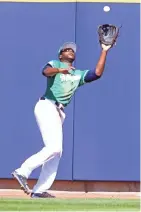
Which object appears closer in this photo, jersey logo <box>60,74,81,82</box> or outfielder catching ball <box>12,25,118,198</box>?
outfielder catching ball <box>12,25,118,198</box>

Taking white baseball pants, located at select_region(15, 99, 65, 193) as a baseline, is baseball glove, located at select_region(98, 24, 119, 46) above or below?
above

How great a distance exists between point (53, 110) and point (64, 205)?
48.6 inches

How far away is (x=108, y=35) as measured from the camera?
8508 mm

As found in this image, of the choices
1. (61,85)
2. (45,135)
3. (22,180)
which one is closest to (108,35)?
(61,85)

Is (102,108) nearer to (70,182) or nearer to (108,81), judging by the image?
(108,81)

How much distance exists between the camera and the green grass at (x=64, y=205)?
7.08 metres

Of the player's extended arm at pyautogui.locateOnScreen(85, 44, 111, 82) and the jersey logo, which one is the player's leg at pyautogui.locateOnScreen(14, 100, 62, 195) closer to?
the jersey logo

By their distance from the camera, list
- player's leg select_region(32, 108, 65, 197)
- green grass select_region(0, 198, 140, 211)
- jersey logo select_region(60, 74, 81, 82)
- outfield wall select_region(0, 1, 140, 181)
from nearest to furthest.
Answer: green grass select_region(0, 198, 140, 211) < player's leg select_region(32, 108, 65, 197) < jersey logo select_region(60, 74, 81, 82) < outfield wall select_region(0, 1, 140, 181)

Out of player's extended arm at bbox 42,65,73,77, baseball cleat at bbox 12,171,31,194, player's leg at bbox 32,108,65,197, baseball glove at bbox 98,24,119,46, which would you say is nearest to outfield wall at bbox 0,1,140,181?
baseball glove at bbox 98,24,119,46

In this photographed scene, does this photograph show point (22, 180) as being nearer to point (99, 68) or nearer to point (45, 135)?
point (45, 135)

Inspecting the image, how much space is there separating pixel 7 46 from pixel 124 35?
1.55 meters

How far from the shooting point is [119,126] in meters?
10.4

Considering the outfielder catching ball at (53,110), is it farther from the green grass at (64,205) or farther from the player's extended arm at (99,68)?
the green grass at (64,205)

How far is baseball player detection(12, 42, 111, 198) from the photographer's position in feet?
26.9
